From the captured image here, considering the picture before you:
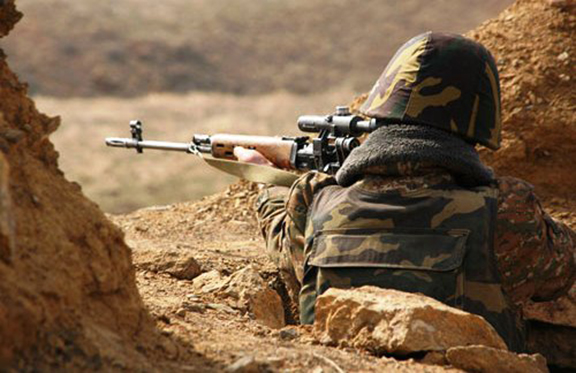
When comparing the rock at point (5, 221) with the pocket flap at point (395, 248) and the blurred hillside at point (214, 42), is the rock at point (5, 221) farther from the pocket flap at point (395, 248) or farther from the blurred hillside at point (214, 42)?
the blurred hillside at point (214, 42)

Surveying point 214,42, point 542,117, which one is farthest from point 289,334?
point 214,42

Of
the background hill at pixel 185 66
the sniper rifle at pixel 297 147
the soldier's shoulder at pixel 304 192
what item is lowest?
the soldier's shoulder at pixel 304 192

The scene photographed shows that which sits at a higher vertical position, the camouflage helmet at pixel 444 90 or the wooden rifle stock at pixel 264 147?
the camouflage helmet at pixel 444 90

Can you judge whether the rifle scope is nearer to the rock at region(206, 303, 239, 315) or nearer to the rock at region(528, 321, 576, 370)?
the rock at region(206, 303, 239, 315)

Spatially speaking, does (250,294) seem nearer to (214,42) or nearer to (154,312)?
(154,312)

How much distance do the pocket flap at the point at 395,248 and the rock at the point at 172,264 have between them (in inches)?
40.6

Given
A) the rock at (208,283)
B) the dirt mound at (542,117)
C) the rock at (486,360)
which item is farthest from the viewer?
the dirt mound at (542,117)

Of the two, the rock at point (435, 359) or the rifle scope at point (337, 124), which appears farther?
the rifle scope at point (337, 124)

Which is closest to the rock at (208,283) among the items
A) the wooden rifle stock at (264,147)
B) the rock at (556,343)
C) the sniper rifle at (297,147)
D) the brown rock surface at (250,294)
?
the brown rock surface at (250,294)

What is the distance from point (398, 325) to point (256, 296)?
1.12 metres

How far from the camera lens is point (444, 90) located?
3461 millimetres

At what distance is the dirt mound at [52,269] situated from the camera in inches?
75.2

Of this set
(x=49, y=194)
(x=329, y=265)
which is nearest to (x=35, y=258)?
(x=49, y=194)

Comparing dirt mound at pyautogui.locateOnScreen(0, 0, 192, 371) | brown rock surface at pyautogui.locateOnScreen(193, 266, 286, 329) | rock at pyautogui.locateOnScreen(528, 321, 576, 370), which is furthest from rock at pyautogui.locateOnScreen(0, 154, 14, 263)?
rock at pyautogui.locateOnScreen(528, 321, 576, 370)
